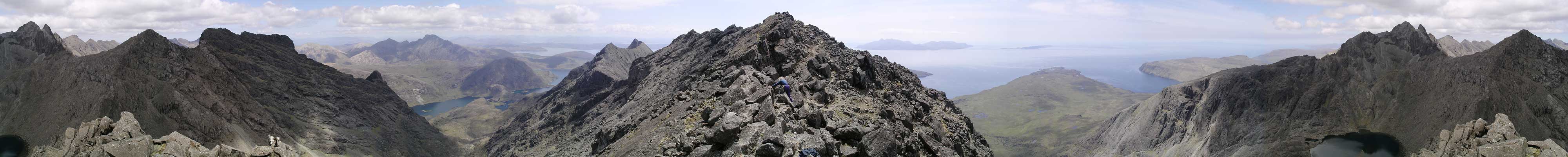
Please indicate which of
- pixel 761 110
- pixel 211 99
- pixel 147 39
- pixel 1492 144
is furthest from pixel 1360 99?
pixel 147 39

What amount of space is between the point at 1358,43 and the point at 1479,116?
40.0 meters

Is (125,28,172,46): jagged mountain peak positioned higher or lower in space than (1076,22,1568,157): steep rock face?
higher

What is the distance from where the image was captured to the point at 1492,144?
39.7 meters

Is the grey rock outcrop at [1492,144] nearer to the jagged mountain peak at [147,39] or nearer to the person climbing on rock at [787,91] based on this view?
the person climbing on rock at [787,91]

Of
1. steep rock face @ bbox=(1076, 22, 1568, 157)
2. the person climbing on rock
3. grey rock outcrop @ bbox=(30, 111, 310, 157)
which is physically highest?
the person climbing on rock

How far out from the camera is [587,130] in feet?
280

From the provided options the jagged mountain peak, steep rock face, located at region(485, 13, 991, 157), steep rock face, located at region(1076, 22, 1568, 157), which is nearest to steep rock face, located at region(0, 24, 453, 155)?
the jagged mountain peak

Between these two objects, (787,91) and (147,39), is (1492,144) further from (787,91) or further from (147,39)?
(147,39)

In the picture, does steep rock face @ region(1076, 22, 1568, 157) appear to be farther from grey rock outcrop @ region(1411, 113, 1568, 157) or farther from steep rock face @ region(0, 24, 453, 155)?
steep rock face @ region(0, 24, 453, 155)

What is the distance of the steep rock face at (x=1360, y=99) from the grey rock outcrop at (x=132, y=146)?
120363mm

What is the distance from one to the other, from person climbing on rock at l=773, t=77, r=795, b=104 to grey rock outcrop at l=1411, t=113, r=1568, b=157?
114 feet

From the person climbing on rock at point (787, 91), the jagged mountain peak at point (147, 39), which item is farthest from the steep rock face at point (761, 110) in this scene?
the jagged mountain peak at point (147, 39)

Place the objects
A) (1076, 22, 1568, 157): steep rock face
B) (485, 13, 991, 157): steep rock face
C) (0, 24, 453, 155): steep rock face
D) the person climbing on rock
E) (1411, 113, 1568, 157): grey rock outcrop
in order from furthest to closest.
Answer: (1076, 22, 1568, 157): steep rock face
(0, 24, 453, 155): steep rock face
the person climbing on rock
(1411, 113, 1568, 157): grey rock outcrop
(485, 13, 991, 157): steep rock face

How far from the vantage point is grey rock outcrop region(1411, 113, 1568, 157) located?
3475cm
